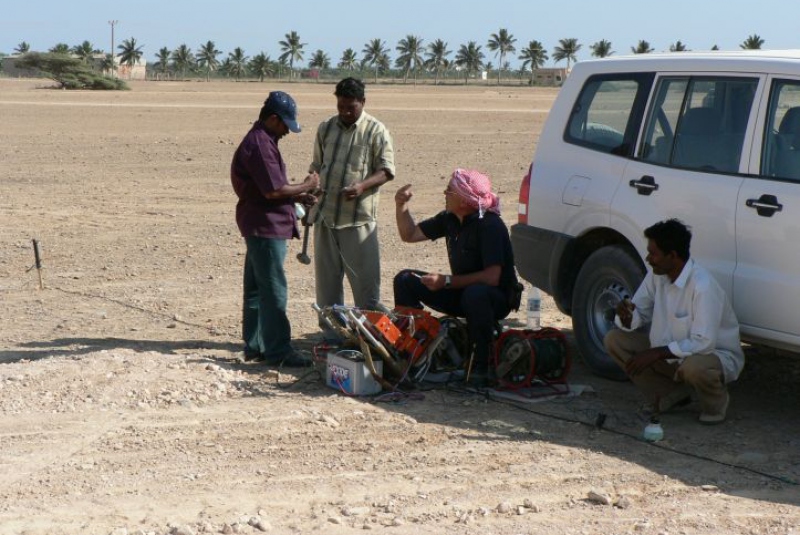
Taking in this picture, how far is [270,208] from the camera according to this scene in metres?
7.88

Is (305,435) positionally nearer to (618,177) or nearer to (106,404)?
(106,404)

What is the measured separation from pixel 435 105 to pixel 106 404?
35.3 m

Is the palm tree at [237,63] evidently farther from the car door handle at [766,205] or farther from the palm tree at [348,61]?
the car door handle at [766,205]

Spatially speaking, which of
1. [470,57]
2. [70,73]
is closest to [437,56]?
[470,57]

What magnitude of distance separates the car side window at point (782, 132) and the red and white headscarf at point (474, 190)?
66.6 inches

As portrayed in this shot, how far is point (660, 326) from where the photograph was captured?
A: 6.81m

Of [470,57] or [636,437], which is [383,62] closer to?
[470,57]

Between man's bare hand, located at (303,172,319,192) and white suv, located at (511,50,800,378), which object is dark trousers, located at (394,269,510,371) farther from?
man's bare hand, located at (303,172,319,192)

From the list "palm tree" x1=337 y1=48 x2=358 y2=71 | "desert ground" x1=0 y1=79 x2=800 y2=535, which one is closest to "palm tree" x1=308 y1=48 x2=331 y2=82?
"palm tree" x1=337 y1=48 x2=358 y2=71

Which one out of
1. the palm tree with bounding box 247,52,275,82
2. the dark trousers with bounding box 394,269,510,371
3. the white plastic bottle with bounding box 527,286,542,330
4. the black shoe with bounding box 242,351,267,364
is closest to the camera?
the dark trousers with bounding box 394,269,510,371

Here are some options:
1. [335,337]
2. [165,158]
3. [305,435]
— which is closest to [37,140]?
[165,158]

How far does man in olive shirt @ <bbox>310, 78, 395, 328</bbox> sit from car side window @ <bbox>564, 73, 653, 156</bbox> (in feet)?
4.18

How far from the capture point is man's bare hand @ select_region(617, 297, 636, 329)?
6930 mm

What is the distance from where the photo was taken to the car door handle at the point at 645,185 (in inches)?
286
